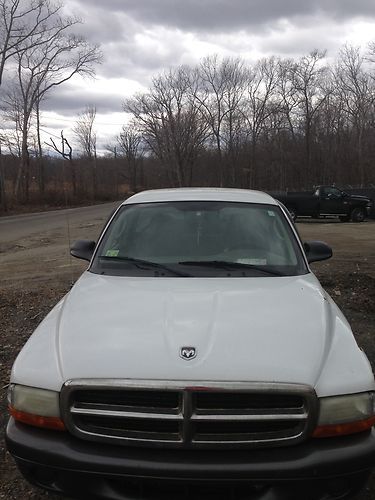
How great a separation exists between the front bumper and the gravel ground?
686 mm

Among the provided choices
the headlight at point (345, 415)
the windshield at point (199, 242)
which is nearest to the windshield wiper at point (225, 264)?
the windshield at point (199, 242)

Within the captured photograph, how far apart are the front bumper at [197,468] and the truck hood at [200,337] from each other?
273mm

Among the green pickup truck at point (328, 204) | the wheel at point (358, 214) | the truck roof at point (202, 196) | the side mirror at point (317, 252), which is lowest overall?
the wheel at point (358, 214)

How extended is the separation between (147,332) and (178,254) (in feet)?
3.86

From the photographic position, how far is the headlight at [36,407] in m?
2.35

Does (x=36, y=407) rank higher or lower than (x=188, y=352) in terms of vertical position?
lower

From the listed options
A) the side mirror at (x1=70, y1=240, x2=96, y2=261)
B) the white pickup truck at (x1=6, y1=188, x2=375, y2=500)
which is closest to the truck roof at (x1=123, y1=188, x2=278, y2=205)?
the side mirror at (x1=70, y1=240, x2=96, y2=261)

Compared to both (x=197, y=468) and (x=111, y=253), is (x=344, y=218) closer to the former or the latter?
(x=111, y=253)

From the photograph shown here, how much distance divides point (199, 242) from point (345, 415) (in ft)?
5.93

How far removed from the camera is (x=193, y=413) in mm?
2238

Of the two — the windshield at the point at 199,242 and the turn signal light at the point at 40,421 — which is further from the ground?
the windshield at the point at 199,242

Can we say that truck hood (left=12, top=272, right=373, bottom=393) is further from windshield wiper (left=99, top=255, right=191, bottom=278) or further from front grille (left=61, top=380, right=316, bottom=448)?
windshield wiper (left=99, top=255, right=191, bottom=278)

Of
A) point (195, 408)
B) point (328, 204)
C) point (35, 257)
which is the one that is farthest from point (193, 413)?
point (328, 204)

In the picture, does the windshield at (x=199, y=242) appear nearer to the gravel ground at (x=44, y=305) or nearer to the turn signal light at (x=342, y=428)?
the turn signal light at (x=342, y=428)
